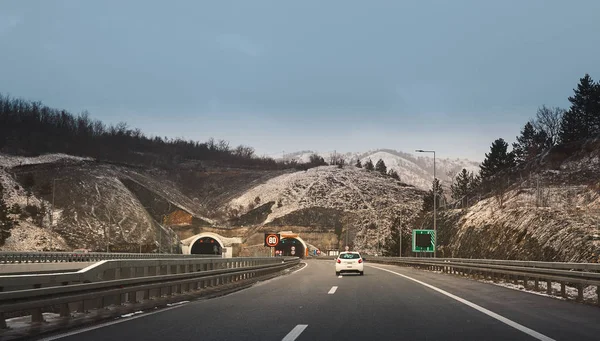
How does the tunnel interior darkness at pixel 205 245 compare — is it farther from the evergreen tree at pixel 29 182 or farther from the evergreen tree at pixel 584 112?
the evergreen tree at pixel 584 112

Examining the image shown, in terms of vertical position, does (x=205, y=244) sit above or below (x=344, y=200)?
below

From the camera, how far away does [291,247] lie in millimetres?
125375

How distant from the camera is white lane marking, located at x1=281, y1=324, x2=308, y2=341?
27.4ft

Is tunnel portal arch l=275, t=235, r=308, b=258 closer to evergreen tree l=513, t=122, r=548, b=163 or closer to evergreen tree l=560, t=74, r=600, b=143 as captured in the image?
evergreen tree l=513, t=122, r=548, b=163

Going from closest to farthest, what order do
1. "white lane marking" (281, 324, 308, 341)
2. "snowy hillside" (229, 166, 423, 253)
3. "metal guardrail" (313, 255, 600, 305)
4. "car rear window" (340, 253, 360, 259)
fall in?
"white lane marking" (281, 324, 308, 341)
"metal guardrail" (313, 255, 600, 305)
"car rear window" (340, 253, 360, 259)
"snowy hillside" (229, 166, 423, 253)

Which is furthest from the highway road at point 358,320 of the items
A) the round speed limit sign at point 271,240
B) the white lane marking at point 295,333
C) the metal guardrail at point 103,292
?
the round speed limit sign at point 271,240

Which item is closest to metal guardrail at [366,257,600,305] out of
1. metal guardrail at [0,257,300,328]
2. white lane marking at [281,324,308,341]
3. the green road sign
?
white lane marking at [281,324,308,341]

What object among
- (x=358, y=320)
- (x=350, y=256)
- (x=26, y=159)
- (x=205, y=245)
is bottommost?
(x=205, y=245)

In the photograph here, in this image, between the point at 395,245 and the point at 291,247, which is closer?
the point at 395,245

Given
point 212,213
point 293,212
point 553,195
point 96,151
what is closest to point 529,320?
point 553,195

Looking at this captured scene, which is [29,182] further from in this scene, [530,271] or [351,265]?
[530,271]

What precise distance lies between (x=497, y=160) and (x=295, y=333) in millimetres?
102114

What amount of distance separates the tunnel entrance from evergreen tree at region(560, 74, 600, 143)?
62.1 meters

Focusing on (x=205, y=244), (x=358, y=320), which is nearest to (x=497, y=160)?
(x=205, y=244)
